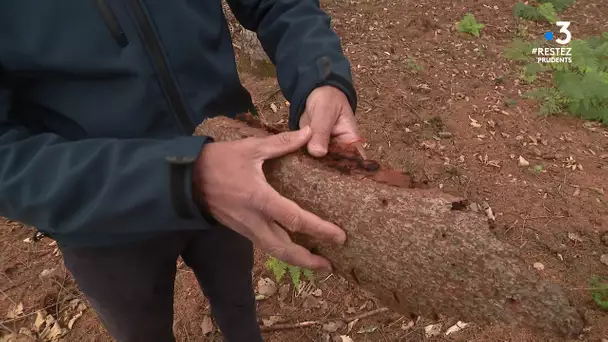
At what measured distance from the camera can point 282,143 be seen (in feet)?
4.72

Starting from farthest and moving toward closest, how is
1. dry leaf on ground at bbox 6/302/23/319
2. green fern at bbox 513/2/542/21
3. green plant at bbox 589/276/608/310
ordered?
green fern at bbox 513/2/542/21 < dry leaf on ground at bbox 6/302/23/319 < green plant at bbox 589/276/608/310

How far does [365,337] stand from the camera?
3256 mm

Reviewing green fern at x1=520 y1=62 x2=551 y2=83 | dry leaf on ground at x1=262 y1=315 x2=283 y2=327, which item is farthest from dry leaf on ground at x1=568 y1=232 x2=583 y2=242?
green fern at x1=520 y1=62 x2=551 y2=83

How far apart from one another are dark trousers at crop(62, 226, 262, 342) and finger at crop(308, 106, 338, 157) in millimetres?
Answer: 734

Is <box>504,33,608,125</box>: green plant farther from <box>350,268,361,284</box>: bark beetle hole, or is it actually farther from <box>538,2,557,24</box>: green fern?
<box>350,268,361,284</box>: bark beetle hole

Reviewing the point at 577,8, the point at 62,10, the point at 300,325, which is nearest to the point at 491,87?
the point at 577,8

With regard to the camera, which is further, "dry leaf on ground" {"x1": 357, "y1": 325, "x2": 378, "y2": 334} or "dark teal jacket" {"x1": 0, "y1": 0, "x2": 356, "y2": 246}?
"dry leaf on ground" {"x1": 357, "y1": 325, "x2": 378, "y2": 334}

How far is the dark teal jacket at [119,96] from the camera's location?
128 centimetres

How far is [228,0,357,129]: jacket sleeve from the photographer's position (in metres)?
1.76

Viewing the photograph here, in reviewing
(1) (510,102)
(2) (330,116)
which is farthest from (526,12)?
(2) (330,116)

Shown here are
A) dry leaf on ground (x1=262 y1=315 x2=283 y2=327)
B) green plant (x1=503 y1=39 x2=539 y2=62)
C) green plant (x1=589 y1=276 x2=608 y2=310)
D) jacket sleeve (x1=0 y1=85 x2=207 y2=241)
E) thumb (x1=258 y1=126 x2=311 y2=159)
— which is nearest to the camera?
jacket sleeve (x1=0 y1=85 x2=207 y2=241)

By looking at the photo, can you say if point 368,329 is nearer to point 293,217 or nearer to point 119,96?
point 293,217

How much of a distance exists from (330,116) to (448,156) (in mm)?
3267

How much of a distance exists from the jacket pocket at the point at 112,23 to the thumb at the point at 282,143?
0.60m
